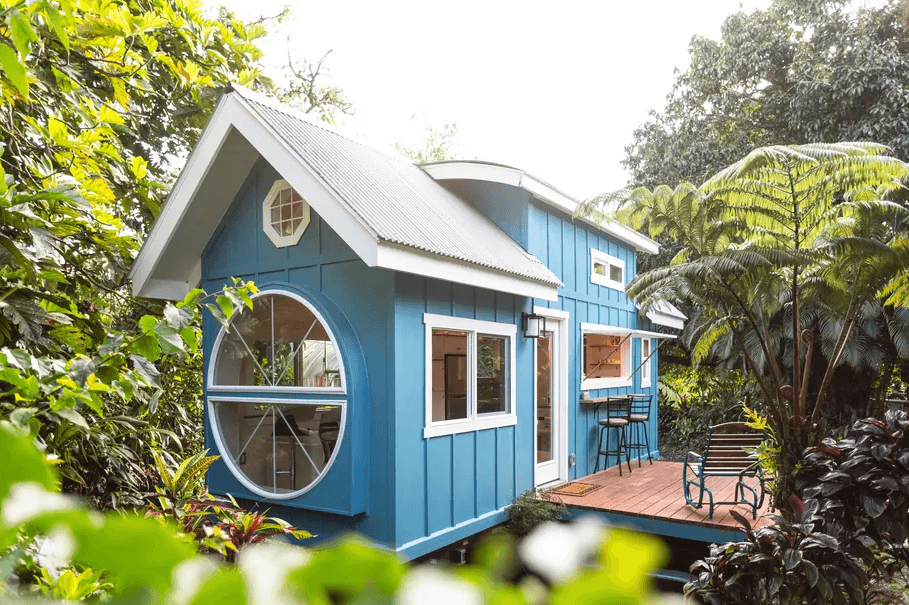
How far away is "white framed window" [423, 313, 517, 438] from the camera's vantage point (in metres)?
6.29

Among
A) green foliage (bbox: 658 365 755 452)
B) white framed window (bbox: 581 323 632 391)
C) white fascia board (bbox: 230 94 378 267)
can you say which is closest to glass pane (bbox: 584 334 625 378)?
white framed window (bbox: 581 323 632 391)

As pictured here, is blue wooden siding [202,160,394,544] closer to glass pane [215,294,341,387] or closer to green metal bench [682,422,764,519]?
glass pane [215,294,341,387]

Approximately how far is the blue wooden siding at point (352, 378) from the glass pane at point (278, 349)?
209 millimetres

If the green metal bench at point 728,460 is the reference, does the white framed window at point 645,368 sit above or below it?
above

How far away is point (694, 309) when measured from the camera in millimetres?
14727

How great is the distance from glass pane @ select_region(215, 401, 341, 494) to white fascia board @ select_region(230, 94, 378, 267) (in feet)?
5.07

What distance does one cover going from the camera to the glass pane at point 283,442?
605cm

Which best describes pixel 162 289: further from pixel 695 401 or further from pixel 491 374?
pixel 695 401

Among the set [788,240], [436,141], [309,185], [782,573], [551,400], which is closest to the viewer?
[782,573]

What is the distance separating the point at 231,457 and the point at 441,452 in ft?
6.79

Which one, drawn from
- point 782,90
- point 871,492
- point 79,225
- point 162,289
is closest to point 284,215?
point 162,289

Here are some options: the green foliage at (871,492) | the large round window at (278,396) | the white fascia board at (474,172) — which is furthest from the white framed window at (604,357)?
the green foliage at (871,492)

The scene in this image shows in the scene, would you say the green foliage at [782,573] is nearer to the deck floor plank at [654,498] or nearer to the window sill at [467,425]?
the deck floor plank at [654,498]

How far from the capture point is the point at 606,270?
1062 cm
